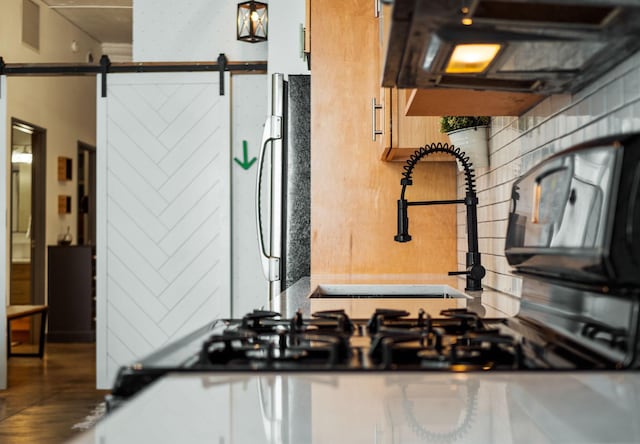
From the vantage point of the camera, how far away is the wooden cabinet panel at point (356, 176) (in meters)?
3.70

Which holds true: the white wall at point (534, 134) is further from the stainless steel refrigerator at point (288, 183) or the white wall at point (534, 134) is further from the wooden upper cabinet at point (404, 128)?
the stainless steel refrigerator at point (288, 183)

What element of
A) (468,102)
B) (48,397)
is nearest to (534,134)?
(468,102)

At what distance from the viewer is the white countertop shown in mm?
716

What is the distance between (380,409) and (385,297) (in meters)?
2.07

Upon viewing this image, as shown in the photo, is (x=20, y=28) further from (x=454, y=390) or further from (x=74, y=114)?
(x=454, y=390)

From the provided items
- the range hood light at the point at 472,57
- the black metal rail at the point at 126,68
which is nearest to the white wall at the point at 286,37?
the black metal rail at the point at 126,68

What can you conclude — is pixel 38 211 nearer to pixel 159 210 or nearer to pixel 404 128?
pixel 159 210

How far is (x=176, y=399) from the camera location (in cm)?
82

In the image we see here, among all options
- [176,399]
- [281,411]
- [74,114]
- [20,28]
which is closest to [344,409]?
[281,411]

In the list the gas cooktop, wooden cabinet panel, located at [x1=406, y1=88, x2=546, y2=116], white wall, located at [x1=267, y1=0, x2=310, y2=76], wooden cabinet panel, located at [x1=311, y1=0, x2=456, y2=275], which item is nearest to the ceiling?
white wall, located at [x1=267, y1=0, x2=310, y2=76]

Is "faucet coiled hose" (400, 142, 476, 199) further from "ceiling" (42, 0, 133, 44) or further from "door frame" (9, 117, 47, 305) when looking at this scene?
"door frame" (9, 117, 47, 305)

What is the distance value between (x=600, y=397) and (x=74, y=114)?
878cm

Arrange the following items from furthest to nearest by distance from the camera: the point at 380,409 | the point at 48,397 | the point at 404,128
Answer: the point at 48,397
the point at 404,128
the point at 380,409

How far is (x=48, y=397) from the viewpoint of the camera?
207 inches
